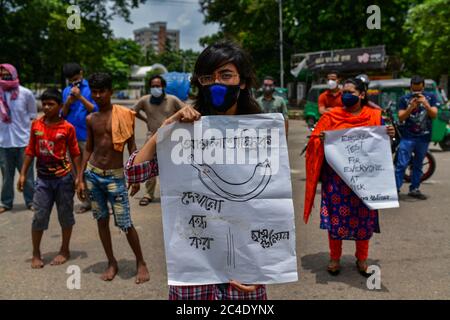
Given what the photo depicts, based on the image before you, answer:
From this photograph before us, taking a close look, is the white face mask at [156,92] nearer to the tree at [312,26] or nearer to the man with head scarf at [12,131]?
the man with head scarf at [12,131]

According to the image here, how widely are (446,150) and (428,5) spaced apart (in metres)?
16.1

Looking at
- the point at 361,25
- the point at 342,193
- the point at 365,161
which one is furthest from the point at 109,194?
the point at 361,25

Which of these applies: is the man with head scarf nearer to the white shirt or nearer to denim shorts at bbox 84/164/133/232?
the white shirt

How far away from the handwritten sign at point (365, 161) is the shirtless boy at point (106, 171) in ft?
5.64

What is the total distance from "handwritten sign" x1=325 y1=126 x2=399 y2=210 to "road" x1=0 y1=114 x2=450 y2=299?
0.69 m

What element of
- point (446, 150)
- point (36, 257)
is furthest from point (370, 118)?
point (446, 150)

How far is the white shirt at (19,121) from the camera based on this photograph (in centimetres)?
641

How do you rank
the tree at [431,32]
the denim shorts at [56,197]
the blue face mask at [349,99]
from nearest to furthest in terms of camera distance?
1. the blue face mask at [349,99]
2. the denim shorts at [56,197]
3. the tree at [431,32]

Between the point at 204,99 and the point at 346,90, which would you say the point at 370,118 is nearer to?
the point at 346,90

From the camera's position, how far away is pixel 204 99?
6.82 feet

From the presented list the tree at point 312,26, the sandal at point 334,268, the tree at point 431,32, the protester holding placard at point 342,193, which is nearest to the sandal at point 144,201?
the protester holding placard at point 342,193

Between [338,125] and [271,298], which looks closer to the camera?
[271,298]
